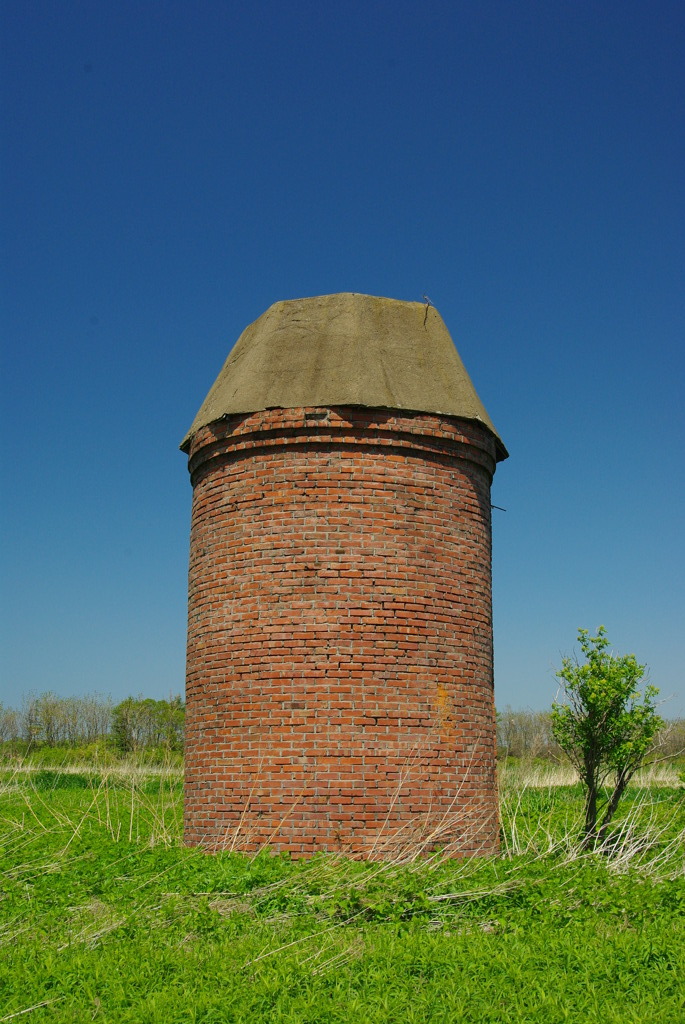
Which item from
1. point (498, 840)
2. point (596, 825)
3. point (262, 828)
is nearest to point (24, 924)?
point (262, 828)

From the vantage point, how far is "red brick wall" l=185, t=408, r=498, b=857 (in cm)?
790

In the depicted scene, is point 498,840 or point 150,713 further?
point 150,713

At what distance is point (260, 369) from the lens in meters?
9.20

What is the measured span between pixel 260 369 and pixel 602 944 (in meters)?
6.11

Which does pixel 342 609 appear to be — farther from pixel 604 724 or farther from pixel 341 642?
pixel 604 724

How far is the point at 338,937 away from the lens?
577 cm

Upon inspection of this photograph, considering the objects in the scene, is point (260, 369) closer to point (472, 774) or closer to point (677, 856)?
point (472, 774)

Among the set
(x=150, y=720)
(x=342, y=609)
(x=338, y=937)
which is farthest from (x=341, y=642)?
(x=150, y=720)

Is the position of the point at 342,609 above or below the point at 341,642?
above

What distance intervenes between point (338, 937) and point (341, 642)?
283 centimetres

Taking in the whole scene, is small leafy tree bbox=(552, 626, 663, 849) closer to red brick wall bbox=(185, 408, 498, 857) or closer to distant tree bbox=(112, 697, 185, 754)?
red brick wall bbox=(185, 408, 498, 857)

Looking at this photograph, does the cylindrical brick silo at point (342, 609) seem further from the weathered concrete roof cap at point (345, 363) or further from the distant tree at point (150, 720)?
the distant tree at point (150, 720)

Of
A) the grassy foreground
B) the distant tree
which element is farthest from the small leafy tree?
the distant tree

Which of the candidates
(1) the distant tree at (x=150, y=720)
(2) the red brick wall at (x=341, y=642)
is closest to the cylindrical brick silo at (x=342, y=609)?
(2) the red brick wall at (x=341, y=642)
